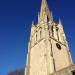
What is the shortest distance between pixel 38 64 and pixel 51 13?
24755 mm

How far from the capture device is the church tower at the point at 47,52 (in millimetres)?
33478

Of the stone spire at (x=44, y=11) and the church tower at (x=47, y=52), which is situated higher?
the stone spire at (x=44, y=11)

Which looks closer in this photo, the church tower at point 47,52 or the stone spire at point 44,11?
the church tower at point 47,52

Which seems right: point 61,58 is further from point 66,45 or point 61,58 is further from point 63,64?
point 66,45

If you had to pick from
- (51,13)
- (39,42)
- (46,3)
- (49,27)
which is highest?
(46,3)

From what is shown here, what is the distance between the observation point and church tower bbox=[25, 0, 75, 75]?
33.5 metres

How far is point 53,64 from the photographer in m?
32.7

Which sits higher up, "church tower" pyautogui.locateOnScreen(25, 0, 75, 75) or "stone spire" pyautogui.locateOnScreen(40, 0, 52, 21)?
"stone spire" pyautogui.locateOnScreen(40, 0, 52, 21)

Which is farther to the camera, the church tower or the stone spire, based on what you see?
the stone spire

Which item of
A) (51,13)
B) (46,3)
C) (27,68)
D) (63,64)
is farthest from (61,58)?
(46,3)

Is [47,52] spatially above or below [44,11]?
below

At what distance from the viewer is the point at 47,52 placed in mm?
34844

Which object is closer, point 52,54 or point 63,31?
point 52,54

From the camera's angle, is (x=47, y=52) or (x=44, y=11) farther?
(x=44, y=11)
